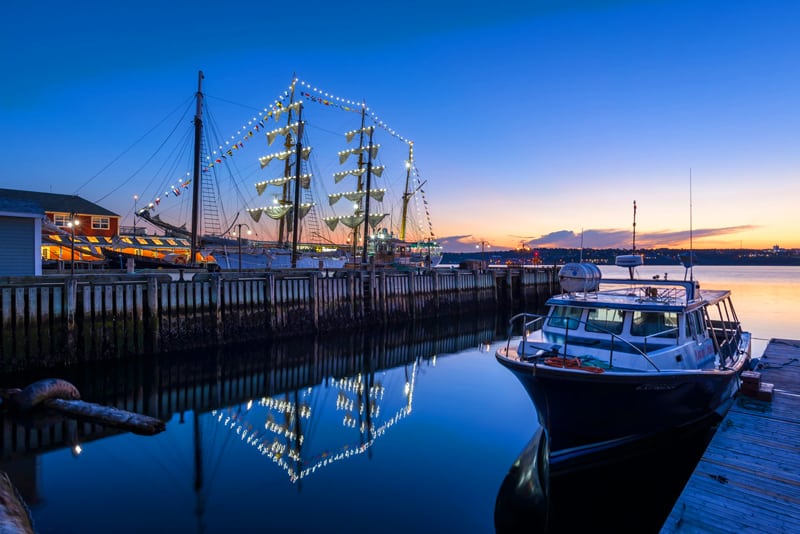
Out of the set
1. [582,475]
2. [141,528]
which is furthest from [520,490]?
[141,528]

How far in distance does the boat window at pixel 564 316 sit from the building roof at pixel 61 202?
1816 inches

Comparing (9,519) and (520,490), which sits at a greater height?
(9,519)


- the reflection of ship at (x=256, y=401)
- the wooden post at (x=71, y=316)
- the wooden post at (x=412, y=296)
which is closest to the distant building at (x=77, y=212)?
the wooden post at (x=71, y=316)

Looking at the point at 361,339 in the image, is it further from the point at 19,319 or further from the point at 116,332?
the point at 19,319

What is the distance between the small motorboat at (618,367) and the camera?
27.9 feet

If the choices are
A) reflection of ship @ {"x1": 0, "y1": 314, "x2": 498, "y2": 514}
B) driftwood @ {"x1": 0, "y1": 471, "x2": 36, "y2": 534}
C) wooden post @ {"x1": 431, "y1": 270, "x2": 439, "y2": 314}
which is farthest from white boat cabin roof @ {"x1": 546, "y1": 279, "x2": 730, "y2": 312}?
wooden post @ {"x1": 431, "y1": 270, "x2": 439, "y2": 314}

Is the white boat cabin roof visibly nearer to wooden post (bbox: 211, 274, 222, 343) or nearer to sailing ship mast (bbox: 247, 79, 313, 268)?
wooden post (bbox: 211, 274, 222, 343)

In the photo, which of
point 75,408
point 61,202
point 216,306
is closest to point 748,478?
point 75,408

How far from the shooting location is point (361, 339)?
24.8 m

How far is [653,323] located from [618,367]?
2.13m

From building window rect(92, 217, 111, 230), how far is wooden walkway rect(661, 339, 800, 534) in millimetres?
53430

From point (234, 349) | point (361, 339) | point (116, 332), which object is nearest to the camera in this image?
point (116, 332)

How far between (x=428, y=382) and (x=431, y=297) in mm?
14885

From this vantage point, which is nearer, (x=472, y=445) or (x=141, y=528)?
(x=141, y=528)
